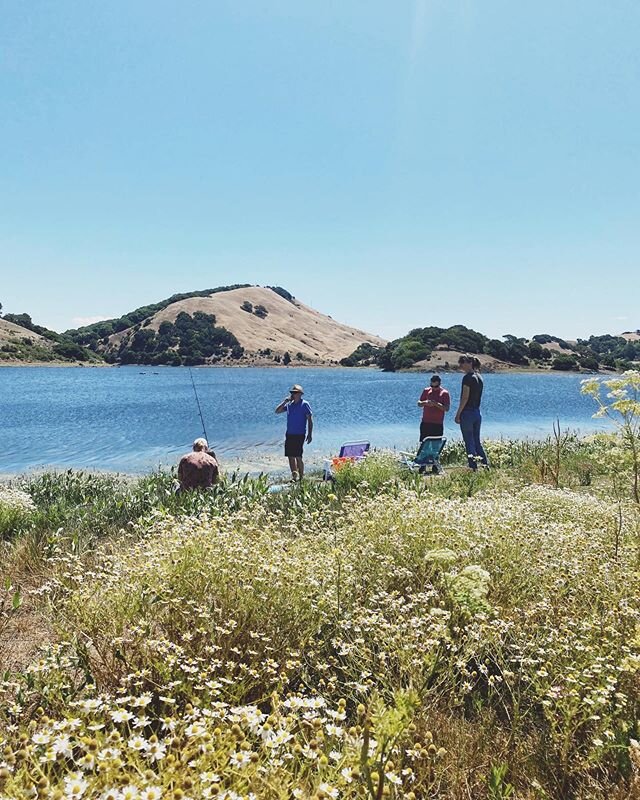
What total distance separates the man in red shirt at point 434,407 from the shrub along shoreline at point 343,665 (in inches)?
281

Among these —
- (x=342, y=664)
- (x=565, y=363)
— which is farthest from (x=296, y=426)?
(x=565, y=363)

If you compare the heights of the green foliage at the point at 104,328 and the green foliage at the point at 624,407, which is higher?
the green foliage at the point at 104,328

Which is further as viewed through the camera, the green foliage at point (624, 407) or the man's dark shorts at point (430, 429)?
the man's dark shorts at point (430, 429)

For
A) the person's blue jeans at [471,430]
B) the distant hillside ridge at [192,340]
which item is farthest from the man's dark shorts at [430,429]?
the distant hillside ridge at [192,340]

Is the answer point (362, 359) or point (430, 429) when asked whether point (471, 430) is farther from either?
point (362, 359)

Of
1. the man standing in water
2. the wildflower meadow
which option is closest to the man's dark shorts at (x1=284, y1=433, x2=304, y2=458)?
the man standing in water

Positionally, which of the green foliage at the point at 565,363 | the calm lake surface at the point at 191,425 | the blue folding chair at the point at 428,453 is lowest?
the calm lake surface at the point at 191,425

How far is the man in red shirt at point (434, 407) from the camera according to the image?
13.2m

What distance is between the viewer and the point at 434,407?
13289 millimetres

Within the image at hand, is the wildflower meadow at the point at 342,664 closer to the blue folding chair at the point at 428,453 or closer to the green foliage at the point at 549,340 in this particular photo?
the blue folding chair at the point at 428,453

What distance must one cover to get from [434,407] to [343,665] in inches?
396

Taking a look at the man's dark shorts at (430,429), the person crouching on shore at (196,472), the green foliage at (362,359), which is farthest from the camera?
the green foliage at (362,359)

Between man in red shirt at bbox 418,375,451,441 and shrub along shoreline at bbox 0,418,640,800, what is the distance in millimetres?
7141

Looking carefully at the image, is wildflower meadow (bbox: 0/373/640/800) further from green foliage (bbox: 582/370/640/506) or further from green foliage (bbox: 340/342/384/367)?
green foliage (bbox: 340/342/384/367)
